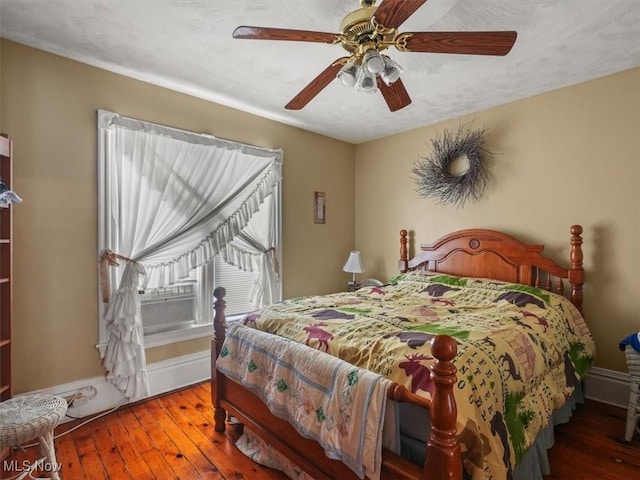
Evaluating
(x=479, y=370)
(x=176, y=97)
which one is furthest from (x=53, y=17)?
(x=479, y=370)

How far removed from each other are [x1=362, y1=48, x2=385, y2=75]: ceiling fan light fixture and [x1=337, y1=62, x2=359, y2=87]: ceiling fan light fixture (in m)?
0.12

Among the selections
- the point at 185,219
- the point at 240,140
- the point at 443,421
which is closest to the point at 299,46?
the point at 240,140

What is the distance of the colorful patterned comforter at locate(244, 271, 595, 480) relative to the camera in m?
1.37

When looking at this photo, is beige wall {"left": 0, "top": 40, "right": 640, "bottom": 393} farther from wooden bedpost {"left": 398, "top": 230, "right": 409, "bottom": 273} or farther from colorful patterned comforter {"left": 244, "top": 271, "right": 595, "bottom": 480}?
colorful patterned comforter {"left": 244, "top": 271, "right": 595, "bottom": 480}

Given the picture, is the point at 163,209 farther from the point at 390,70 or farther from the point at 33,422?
the point at 390,70

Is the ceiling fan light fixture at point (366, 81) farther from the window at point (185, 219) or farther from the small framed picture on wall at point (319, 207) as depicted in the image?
the small framed picture on wall at point (319, 207)

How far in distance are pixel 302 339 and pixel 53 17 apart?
2389 millimetres

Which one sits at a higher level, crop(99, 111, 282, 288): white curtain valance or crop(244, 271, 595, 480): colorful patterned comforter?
crop(99, 111, 282, 288): white curtain valance

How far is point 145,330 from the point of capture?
2.87 metres

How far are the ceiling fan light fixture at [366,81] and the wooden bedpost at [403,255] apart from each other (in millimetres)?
2306

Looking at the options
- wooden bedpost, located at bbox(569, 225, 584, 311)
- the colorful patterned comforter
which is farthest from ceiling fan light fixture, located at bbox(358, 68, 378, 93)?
wooden bedpost, located at bbox(569, 225, 584, 311)

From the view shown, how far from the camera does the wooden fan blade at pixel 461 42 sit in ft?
4.98

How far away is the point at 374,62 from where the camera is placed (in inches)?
63.2

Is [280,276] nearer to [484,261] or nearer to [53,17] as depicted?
[484,261]
